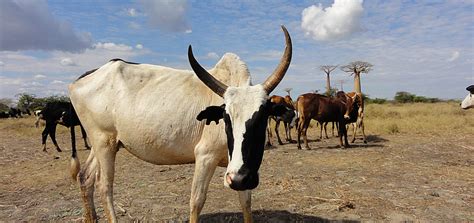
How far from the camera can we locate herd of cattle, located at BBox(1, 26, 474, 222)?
361 centimetres

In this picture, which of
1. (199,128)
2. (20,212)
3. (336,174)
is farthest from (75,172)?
(336,174)

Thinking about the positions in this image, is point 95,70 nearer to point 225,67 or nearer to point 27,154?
point 225,67

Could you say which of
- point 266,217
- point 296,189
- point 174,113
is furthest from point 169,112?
point 296,189

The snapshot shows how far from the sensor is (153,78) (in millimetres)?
4805

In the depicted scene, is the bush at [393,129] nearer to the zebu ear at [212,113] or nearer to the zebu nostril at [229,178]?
the zebu ear at [212,113]

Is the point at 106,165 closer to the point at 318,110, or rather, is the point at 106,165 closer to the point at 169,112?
the point at 169,112

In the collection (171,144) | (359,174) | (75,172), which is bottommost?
(359,174)

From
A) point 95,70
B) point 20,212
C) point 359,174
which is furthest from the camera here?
point 359,174

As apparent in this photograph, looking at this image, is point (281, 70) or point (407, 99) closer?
point (281, 70)

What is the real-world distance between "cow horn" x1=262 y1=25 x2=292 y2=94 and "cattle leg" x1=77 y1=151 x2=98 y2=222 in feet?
10.6

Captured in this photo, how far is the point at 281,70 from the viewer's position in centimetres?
385

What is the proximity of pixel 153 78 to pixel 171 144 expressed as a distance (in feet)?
3.44

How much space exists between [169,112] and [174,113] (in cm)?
7

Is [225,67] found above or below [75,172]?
above
